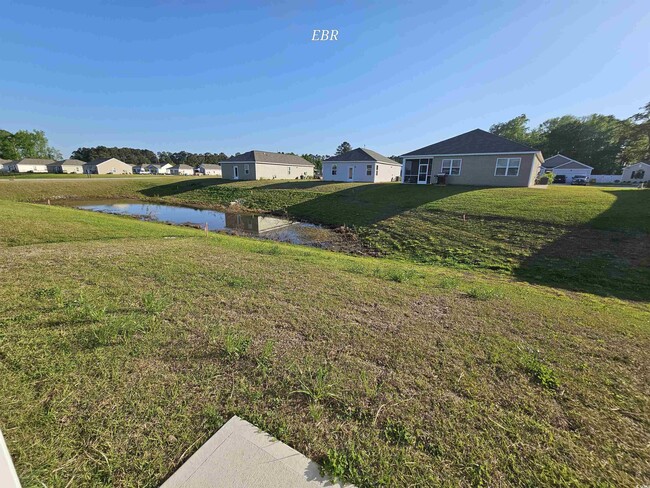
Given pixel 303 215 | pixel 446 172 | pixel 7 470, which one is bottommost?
pixel 303 215

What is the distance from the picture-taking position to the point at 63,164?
2955 inches

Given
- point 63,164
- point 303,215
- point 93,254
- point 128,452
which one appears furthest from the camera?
point 63,164

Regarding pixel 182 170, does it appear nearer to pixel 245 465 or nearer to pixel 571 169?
pixel 571 169

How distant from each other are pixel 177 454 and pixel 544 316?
525cm

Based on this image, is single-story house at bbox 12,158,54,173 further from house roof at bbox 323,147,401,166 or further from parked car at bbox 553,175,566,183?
parked car at bbox 553,175,566,183

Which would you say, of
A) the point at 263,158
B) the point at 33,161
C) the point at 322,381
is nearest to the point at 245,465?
the point at 322,381

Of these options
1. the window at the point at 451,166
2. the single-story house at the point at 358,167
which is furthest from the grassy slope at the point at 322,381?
the single-story house at the point at 358,167

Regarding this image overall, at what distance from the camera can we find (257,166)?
38969 mm

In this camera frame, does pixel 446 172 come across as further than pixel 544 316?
Yes

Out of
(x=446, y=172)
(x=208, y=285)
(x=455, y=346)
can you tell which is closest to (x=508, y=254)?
(x=455, y=346)

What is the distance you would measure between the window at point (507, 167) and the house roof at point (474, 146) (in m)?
0.64

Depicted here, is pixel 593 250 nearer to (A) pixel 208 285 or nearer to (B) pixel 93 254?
(A) pixel 208 285

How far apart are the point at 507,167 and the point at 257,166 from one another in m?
29.5

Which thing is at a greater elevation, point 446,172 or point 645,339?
point 446,172
